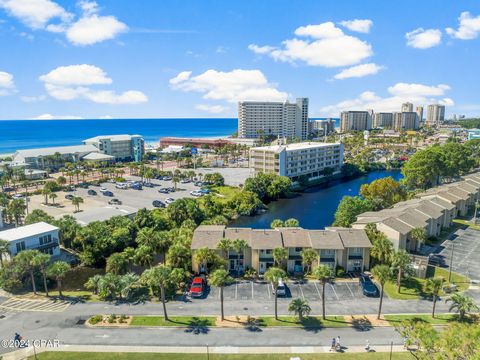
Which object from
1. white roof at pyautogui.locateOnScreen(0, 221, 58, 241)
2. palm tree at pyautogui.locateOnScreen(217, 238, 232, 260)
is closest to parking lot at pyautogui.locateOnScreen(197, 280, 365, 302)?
palm tree at pyautogui.locateOnScreen(217, 238, 232, 260)

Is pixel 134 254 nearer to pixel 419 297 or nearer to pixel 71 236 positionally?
pixel 71 236

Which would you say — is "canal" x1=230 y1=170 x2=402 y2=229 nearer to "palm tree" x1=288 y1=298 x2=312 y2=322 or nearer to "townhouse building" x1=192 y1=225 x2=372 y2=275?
"townhouse building" x1=192 y1=225 x2=372 y2=275

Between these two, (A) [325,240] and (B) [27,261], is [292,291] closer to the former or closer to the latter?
(A) [325,240]

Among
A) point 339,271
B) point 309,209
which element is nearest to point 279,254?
point 339,271

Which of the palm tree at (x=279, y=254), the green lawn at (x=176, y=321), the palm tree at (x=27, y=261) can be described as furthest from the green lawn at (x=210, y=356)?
the palm tree at (x=279, y=254)

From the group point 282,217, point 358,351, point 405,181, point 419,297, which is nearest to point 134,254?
point 358,351

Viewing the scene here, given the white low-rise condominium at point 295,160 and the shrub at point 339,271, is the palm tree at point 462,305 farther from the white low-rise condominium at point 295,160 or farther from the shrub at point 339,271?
the white low-rise condominium at point 295,160
